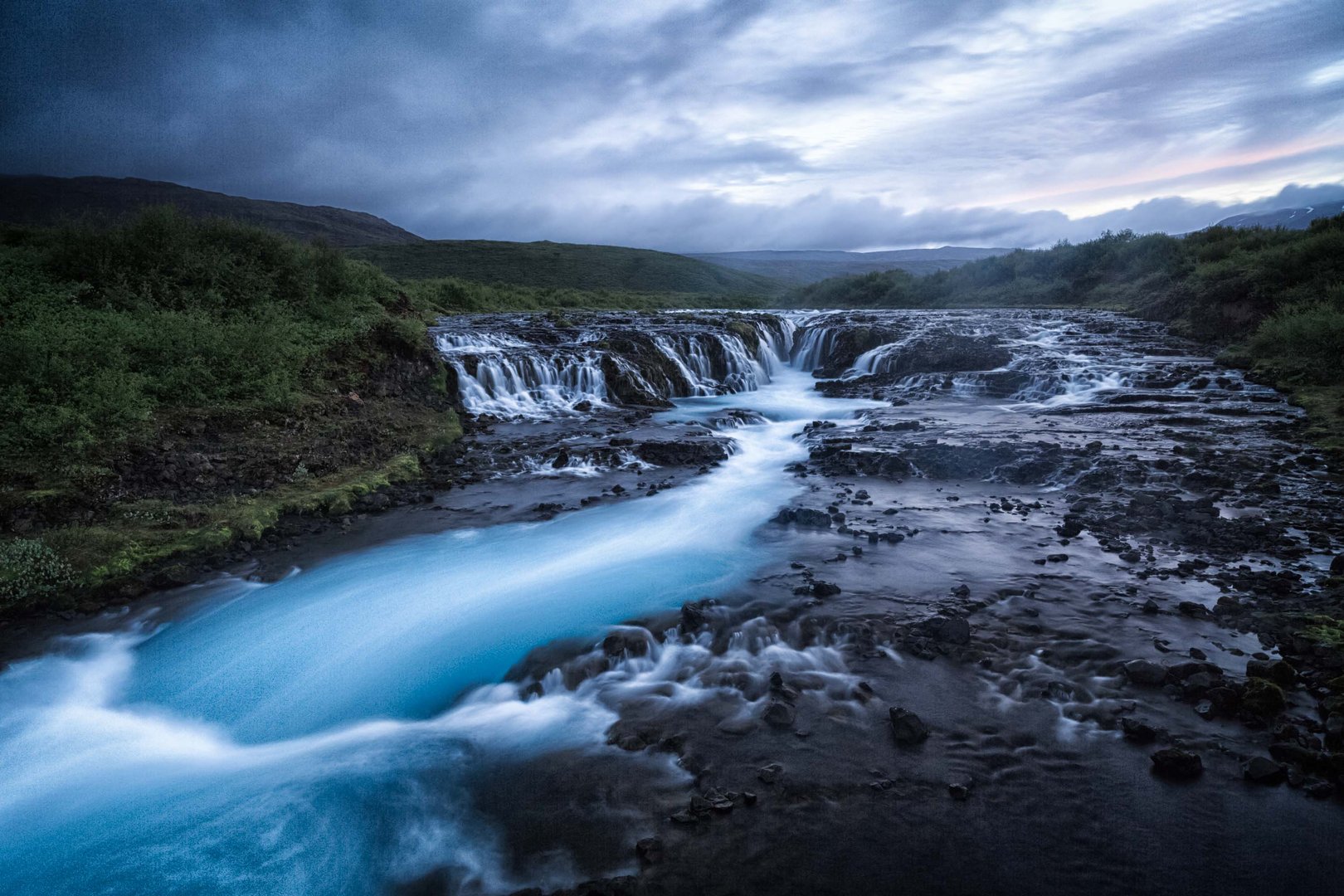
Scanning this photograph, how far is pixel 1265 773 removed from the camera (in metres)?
4.52

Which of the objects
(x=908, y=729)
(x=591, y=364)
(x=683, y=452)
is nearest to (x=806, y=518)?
(x=683, y=452)

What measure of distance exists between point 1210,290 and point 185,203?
58.1 meters

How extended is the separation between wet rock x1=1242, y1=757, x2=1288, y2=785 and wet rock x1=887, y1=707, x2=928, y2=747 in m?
2.13

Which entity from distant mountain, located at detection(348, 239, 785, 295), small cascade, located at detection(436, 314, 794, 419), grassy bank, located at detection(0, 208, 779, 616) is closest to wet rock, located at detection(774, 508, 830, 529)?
grassy bank, located at detection(0, 208, 779, 616)

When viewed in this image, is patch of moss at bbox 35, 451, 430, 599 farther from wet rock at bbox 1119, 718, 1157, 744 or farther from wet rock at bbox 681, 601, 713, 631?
wet rock at bbox 1119, 718, 1157, 744

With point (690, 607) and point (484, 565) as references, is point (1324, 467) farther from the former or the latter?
point (484, 565)

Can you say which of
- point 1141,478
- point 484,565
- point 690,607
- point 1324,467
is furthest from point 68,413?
point 1324,467

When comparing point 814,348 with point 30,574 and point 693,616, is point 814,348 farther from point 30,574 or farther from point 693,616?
point 30,574

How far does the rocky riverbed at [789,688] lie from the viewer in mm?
4363

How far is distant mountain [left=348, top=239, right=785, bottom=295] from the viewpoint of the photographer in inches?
3615

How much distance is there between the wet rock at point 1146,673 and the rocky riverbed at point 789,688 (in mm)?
25

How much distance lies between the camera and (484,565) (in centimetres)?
982

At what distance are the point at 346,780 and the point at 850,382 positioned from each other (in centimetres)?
2123

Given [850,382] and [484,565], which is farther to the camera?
[850,382]
